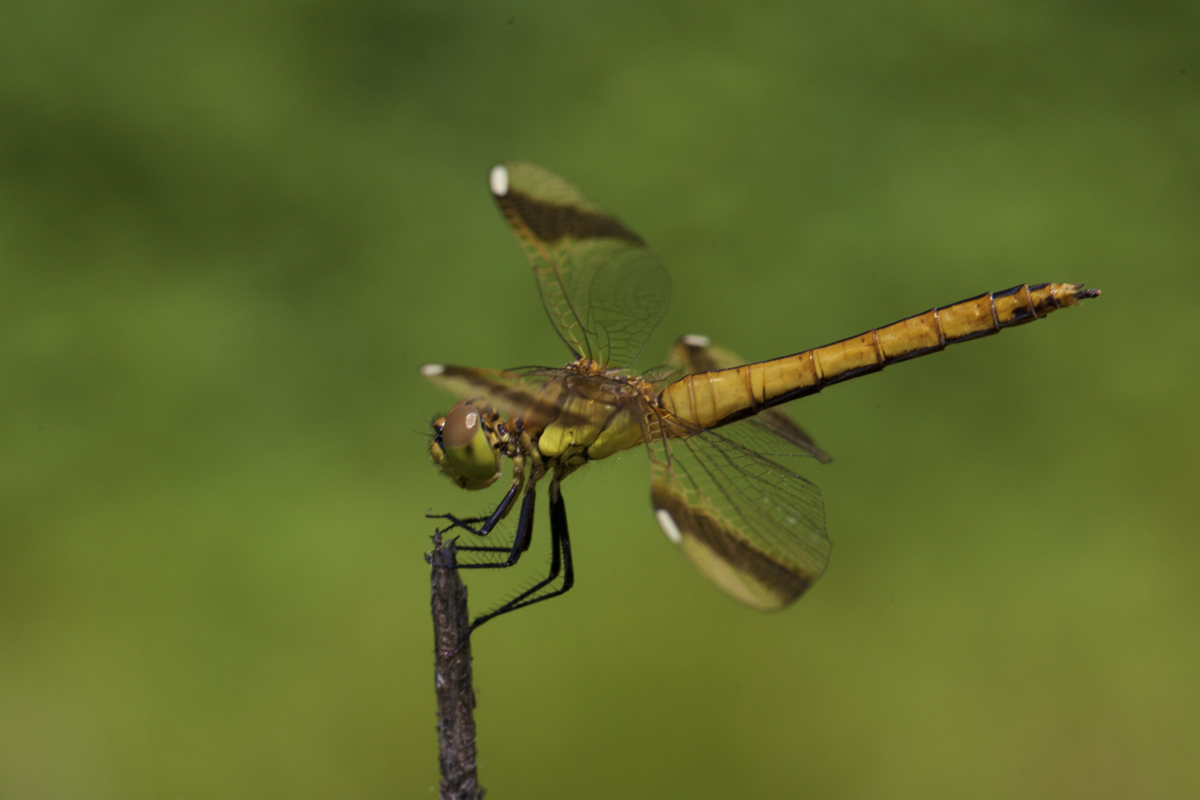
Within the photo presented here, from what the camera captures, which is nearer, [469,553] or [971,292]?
[469,553]

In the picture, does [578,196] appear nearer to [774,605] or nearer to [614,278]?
[614,278]

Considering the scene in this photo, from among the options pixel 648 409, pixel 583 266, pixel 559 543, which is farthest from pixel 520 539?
pixel 583 266

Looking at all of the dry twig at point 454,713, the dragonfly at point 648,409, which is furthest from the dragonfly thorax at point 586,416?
the dry twig at point 454,713

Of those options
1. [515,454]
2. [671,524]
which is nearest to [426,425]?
[515,454]

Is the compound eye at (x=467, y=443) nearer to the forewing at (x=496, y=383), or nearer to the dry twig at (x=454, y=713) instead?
the forewing at (x=496, y=383)

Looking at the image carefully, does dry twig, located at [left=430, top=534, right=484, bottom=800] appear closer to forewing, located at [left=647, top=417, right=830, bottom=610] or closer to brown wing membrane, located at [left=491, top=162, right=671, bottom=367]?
forewing, located at [left=647, top=417, right=830, bottom=610]

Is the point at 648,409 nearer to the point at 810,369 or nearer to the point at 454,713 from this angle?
the point at 810,369
